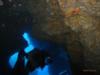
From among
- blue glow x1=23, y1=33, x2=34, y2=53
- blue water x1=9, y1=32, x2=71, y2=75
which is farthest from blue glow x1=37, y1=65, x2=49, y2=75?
blue glow x1=23, y1=33, x2=34, y2=53

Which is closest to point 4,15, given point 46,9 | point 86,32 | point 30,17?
point 30,17

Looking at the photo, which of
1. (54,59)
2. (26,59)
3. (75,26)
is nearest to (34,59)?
(26,59)

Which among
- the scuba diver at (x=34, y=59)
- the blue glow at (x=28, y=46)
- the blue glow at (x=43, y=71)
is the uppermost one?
the blue glow at (x=28, y=46)

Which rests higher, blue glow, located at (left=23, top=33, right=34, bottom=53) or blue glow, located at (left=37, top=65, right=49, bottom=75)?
blue glow, located at (left=23, top=33, right=34, bottom=53)

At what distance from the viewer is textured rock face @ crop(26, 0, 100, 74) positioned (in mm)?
2027

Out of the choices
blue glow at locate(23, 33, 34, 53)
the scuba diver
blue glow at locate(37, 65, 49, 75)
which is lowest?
blue glow at locate(37, 65, 49, 75)

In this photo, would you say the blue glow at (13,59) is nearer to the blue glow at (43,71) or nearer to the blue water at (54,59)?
the blue water at (54,59)

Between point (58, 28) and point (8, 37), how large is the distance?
1.44ft

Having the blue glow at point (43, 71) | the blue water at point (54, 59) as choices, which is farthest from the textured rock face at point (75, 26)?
the blue glow at point (43, 71)

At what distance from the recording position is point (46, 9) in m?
2.06

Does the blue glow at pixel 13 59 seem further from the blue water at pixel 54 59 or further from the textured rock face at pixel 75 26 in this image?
the textured rock face at pixel 75 26

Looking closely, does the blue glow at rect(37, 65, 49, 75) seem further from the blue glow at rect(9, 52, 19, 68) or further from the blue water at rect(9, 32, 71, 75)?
the blue glow at rect(9, 52, 19, 68)

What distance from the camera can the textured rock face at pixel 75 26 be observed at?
2.03 meters

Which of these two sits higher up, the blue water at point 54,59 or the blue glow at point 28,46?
the blue glow at point 28,46
